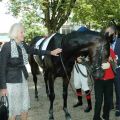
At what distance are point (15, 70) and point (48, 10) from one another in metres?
19.3

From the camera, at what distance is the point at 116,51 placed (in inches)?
281

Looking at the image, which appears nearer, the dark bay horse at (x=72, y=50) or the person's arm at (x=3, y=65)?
the person's arm at (x=3, y=65)

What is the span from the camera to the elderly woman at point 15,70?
6246 mm

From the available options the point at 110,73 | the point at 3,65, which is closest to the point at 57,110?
the point at 110,73

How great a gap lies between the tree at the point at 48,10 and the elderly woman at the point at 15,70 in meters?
Answer: 16.9

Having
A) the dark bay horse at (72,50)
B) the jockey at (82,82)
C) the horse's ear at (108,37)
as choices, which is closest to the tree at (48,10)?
the jockey at (82,82)

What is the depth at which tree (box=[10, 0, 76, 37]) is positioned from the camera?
23.9 metres

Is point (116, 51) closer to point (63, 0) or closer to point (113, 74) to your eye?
point (113, 74)

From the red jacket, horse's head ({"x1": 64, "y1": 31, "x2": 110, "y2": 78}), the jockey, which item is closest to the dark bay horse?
horse's head ({"x1": 64, "y1": 31, "x2": 110, "y2": 78})

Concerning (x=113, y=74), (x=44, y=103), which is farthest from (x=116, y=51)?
(x=44, y=103)

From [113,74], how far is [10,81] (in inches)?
81.7

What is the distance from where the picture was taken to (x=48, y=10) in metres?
25.3

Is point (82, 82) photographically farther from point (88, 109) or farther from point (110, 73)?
point (110, 73)

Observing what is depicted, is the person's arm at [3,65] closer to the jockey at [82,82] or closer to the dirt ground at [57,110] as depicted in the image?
the dirt ground at [57,110]
